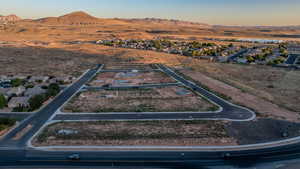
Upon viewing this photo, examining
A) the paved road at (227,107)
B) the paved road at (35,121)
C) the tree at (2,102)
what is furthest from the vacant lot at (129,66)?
the tree at (2,102)

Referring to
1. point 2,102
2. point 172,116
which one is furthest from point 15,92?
point 172,116

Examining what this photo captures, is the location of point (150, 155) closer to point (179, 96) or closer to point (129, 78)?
point (179, 96)

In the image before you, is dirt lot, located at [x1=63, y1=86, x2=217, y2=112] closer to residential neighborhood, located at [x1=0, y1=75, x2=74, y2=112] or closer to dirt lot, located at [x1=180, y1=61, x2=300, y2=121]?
residential neighborhood, located at [x1=0, y1=75, x2=74, y2=112]

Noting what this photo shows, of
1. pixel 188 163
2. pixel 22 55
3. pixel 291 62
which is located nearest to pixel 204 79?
pixel 188 163

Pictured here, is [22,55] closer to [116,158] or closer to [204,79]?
[204,79]

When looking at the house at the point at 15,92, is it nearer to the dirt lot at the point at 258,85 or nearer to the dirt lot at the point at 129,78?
the dirt lot at the point at 129,78

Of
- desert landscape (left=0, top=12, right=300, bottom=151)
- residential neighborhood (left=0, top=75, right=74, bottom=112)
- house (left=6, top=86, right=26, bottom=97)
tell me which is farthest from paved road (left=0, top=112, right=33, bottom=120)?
house (left=6, top=86, right=26, bottom=97)
